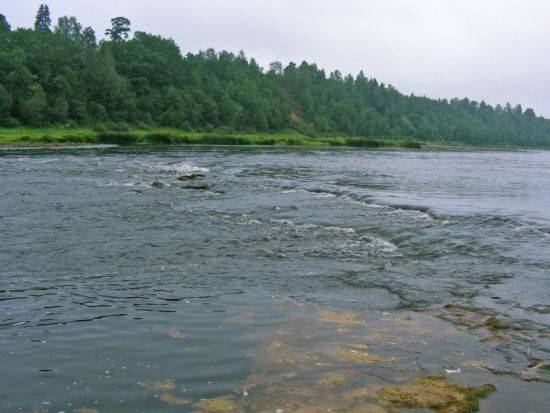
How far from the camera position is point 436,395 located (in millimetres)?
6977

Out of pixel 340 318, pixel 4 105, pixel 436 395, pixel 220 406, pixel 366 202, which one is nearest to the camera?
pixel 220 406

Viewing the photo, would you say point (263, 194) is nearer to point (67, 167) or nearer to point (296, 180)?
point (296, 180)

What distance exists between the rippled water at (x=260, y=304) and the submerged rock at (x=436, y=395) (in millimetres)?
187

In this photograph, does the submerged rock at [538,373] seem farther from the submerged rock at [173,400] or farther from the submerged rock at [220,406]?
the submerged rock at [173,400]

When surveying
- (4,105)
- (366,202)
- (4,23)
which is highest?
(4,23)

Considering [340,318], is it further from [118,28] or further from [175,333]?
[118,28]

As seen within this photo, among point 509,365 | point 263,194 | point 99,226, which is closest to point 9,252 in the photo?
point 99,226

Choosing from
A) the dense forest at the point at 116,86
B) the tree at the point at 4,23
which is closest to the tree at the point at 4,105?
the dense forest at the point at 116,86

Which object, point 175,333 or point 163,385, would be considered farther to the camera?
point 175,333

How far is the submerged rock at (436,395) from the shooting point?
6.69m

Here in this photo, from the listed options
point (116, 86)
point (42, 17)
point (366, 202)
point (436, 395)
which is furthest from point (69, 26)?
point (436, 395)

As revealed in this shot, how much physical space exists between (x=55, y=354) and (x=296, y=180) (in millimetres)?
30274

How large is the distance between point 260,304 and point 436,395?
4.48 meters

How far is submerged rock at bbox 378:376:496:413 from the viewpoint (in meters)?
6.69
